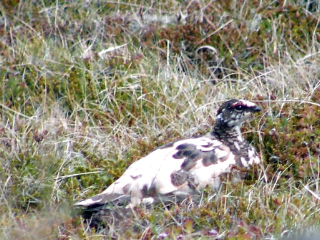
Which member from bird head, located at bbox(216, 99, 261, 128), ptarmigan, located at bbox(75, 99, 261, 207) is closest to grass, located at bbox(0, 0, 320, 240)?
ptarmigan, located at bbox(75, 99, 261, 207)

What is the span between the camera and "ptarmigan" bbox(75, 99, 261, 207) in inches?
167

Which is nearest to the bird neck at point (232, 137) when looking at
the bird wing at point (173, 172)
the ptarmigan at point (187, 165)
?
the ptarmigan at point (187, 165)

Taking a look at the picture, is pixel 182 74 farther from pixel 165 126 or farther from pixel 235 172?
pixel 235 172

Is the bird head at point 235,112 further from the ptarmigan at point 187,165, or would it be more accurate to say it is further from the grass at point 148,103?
the grass at point 148,103

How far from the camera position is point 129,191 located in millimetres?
4246

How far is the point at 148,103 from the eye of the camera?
5613mm

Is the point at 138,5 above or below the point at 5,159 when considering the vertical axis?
above

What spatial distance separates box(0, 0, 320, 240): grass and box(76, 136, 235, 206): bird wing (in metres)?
0.11

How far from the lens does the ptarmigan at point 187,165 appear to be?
425 cm

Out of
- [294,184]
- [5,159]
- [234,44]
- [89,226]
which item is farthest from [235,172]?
[234,44]

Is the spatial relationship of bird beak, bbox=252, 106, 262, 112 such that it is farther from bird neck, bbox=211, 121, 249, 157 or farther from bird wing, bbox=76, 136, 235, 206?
bird wing, bbox=76, 136, 235, 206

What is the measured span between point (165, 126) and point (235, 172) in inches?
36.9

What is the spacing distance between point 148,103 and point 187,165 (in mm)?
1303

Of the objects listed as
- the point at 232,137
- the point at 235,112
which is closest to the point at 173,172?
the point at 232,137
